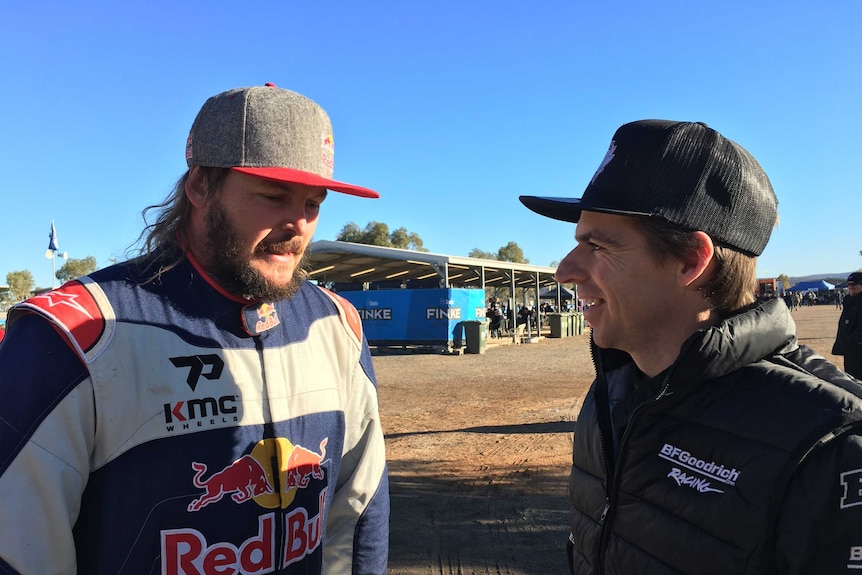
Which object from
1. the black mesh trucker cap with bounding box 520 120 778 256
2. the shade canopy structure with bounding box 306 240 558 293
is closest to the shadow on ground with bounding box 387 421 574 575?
the black mesh trucker cap with bounding box 520 120 778 256

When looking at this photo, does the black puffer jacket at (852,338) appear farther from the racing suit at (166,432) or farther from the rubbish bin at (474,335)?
the rubbish bin at (474,335)

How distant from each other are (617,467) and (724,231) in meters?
0.74

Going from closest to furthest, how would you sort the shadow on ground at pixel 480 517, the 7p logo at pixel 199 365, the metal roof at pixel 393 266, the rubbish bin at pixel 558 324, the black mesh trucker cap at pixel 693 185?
the black mesh trucker cap at pixel 693 185 → the 7p logo at pixel 199 365 → the shadow on ground at pixel 480 517 → the metal roof at pixel 393 266 → the rubbish bin at pixel 558 324

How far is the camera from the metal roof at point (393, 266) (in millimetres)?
21812

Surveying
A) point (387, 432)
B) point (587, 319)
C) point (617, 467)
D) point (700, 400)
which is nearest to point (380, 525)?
point (617, 467)

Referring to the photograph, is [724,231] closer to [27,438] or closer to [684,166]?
[684,166]

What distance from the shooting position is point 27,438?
1389 mm

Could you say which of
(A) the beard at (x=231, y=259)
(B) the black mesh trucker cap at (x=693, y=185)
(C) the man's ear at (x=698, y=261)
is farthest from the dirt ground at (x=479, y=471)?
(B) the black mesh trucker cap at (x=693, y=185)

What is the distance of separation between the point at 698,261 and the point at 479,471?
5.49 metres

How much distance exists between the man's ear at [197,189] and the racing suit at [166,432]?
0.64ft

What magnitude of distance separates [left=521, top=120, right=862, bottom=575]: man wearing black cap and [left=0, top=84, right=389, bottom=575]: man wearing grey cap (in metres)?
0.87

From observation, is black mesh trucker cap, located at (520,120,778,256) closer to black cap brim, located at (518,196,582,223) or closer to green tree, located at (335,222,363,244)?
black cap brim, located at (518,196,582,223)

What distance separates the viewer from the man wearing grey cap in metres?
1.43

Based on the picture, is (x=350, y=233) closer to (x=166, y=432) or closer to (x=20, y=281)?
(x=20, y=281)
